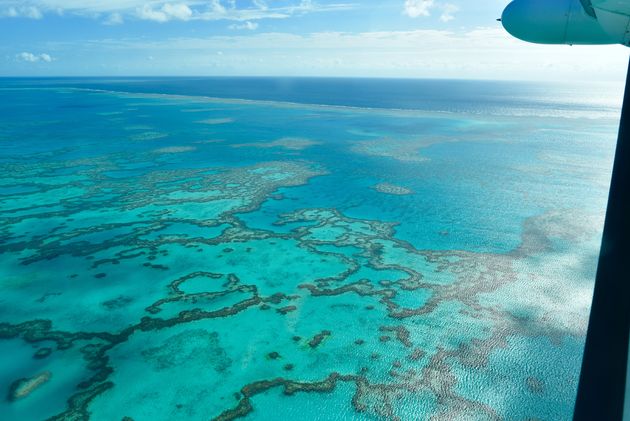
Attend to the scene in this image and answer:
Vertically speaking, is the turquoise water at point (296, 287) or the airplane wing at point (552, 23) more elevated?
the airplane wing at point (552, 23)

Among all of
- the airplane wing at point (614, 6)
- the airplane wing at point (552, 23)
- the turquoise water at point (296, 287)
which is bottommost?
the turquoise water at point (296, 287)

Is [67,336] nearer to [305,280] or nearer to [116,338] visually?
[116,338]

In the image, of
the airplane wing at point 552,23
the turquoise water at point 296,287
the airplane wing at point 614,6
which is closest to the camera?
the airplane wing at point 614,6

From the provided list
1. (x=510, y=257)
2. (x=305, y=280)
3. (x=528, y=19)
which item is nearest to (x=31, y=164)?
(x=305, y=280)

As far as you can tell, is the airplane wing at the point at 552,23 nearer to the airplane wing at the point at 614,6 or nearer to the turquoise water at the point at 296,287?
the airplane wing at the point at 614,6

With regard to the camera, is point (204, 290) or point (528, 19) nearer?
point (528, 19)

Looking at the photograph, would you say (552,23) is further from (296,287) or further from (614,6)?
(296,287)

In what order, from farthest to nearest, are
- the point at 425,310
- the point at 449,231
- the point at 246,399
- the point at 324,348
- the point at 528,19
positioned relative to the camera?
the point at 449,231, the point at 425,310, the point at 324,348, the point at 246,399, the point at 528,19

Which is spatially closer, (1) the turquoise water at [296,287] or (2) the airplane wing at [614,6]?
(2) the airplane wing at [614,6]

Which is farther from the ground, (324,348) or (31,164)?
(31,164)

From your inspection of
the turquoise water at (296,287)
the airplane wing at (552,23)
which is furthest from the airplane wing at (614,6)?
the turquoise water at (296,287)
